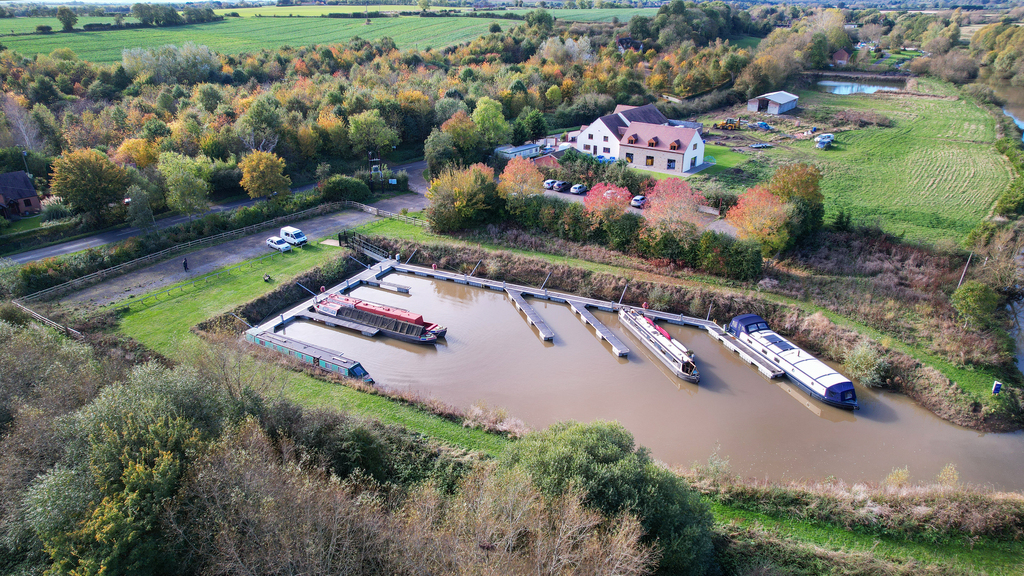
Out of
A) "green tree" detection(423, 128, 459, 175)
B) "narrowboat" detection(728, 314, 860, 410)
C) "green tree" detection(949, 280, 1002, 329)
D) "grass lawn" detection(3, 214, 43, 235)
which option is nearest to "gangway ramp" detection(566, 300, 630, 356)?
"narrowboat" detection(728, 314, 860, 410)

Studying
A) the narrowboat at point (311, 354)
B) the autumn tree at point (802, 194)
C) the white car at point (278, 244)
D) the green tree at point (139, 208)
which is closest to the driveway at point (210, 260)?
the white car at point (278, 244)

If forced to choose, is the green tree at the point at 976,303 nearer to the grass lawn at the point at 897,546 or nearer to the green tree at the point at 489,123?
the grass lawn at the point at 897,546

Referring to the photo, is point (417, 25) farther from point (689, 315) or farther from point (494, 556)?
point (494, 556)

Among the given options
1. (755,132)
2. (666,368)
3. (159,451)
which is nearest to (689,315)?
(666,368)

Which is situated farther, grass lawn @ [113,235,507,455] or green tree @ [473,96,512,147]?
green tree @ [473,96,512,147]

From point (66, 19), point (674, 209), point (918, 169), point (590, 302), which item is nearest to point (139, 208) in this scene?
point (590, 302)

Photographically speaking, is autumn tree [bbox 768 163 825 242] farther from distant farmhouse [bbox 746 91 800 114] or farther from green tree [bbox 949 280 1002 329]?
distant farmhouse [bbox 746 91 800 114]

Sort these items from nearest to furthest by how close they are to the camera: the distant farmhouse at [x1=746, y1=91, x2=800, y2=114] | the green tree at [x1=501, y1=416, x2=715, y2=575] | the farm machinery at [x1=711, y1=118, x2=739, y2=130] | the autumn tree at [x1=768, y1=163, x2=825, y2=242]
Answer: the green tree at [x1=501, y1=416, x2=715, y2=575], the autumn tree at [x1=768, y1=163, x2=825, y2=242], the farm machinery at [x1=711, y1=118, x2=739, y2=130], the distant farmhouse at [x1=746, y1=91, x2=800, y2=114]
